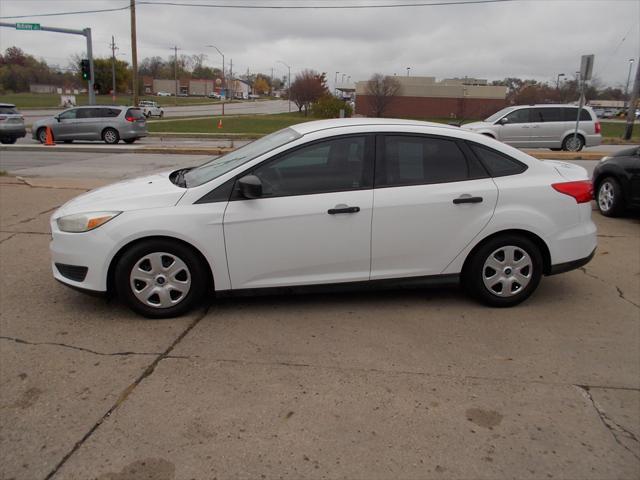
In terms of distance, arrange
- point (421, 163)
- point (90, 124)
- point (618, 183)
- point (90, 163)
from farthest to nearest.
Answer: point (90, 124) < point (90, 163) < point (618, 183) < point (421, 163)

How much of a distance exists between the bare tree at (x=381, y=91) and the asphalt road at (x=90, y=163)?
43026mm

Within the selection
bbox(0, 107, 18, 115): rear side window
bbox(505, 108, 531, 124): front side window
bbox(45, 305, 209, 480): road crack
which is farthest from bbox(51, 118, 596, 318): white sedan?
bbox(0, 107, 18, 115): rear side window

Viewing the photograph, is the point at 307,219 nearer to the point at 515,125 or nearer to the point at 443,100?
the point at 515,125

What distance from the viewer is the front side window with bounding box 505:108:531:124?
60.2ft

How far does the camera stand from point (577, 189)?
177 inches

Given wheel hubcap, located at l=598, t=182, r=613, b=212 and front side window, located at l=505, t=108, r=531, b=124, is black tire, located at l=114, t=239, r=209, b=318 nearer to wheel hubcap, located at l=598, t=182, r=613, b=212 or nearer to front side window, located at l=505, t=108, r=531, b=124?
wheel hubcap, located at l=598, t=182, r=613, b=212

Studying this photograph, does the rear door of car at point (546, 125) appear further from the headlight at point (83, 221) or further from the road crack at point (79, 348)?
the road crack at point (79, 348)


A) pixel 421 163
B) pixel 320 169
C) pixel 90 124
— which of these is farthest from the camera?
pixel 90 124

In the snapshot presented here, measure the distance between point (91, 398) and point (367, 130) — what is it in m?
2.76

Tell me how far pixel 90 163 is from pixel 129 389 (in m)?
13.7

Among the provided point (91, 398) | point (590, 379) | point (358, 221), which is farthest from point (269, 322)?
point (590, 379)

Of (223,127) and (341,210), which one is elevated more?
(223,127)

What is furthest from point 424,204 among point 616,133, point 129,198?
point 616,133

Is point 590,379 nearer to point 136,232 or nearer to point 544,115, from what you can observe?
point 136,232
